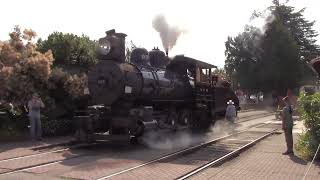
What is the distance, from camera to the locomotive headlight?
1499cm

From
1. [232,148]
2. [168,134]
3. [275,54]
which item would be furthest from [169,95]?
[275,54]

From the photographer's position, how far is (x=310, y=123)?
1272 cm

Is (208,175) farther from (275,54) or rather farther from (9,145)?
(275,54)

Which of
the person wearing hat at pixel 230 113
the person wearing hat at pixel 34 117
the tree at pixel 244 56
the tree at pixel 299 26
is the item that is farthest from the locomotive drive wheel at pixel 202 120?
the tree at pixel 299 26

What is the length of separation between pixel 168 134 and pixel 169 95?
5.10ft

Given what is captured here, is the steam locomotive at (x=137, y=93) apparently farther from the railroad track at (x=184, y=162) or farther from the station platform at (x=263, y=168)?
the station platform at (x=263, y=168)

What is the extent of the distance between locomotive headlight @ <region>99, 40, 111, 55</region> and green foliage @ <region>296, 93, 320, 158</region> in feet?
19.2

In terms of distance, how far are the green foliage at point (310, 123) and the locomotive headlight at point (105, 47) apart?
230 inches

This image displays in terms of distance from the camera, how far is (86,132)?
14.4m

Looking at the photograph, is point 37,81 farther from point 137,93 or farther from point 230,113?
point 230,113

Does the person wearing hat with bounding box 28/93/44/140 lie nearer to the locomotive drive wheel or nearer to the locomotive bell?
the locomotive bell

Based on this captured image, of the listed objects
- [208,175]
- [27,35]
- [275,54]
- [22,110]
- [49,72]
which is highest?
[275,54]

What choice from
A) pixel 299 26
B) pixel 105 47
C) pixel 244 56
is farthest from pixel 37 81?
pixel 299 26

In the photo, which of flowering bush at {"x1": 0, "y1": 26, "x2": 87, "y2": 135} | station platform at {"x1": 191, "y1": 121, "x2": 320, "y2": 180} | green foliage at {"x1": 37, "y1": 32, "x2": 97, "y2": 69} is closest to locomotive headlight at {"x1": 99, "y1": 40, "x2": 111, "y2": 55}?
flowering bush at {"x1": 0, "y1": 26, "x2": 87, "y2": 135}
